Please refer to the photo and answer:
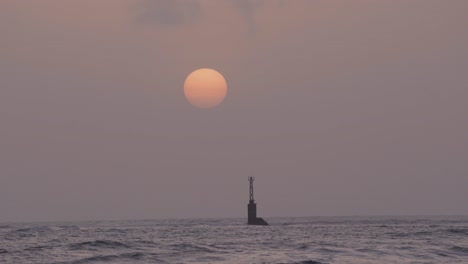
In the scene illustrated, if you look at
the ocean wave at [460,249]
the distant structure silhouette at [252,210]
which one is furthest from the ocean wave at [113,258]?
the distant structure silhouette at [252,210]

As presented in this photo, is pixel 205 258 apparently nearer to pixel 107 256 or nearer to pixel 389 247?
pixel 107 256

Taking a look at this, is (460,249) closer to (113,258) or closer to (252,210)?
(113,258)

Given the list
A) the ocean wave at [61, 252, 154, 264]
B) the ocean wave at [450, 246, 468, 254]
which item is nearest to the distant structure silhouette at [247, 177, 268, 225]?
the ocean wave at [450, 246, 468, 254]

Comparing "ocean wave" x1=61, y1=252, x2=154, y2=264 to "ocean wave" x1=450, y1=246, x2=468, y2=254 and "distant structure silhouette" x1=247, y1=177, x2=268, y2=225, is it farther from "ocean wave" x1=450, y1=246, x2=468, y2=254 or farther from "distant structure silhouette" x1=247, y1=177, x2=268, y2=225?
"distant structure silhouette" x1=247, y1=177, x2=268, y2=225

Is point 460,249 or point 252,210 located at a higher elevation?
point 252,210

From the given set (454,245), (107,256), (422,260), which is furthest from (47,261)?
(454,245)

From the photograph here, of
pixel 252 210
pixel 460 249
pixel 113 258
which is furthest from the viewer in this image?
pixel 252 210

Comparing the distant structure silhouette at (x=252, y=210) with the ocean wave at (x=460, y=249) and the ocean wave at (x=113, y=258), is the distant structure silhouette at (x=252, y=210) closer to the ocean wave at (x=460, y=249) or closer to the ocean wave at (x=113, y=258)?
the ocean wave at (x=460, y=249)

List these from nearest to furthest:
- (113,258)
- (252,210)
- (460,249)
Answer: (113,258) → (460,249) → (252,210)

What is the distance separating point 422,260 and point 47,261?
71.6 feet

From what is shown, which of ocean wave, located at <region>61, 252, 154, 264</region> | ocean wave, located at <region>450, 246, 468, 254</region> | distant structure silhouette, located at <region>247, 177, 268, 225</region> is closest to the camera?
→ ocean wave, located at <region>61, 252, 154, 264</region>

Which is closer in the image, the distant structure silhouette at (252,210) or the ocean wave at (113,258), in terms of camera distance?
the ocean wave at (113,258)

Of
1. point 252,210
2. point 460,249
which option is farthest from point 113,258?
point 252,210

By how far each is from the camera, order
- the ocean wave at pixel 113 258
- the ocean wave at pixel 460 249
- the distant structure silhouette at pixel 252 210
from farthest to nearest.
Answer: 1. the distant structure silhouette at pixel 252 210
2. the ocean wave at pixel 460 249
3. the ocean wave at pixel 113 258
